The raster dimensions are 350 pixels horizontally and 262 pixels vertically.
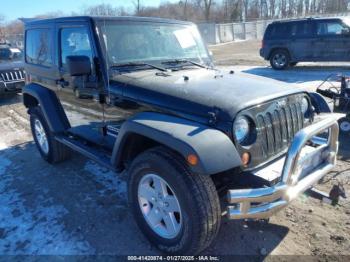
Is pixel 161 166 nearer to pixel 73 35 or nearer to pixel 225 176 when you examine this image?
pixel 225 176

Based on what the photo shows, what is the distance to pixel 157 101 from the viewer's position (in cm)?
294

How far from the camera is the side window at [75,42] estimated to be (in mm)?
3596

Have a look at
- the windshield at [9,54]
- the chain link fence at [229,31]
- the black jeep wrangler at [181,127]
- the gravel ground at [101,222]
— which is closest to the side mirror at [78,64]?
the black jeep wrangler at [181,127]

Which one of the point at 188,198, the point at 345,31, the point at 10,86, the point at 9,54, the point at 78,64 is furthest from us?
the point at 345,31

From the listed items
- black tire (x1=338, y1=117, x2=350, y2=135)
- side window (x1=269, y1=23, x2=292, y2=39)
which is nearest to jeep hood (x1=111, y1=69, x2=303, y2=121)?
black tire (x1=338, y1=117, x2=350, y2=135)

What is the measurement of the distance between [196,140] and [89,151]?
184cm

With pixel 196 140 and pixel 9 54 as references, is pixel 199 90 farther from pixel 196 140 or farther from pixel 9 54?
pixel 9 54

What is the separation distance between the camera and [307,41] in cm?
1331

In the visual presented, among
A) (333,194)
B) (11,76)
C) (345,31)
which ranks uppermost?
(345,31)

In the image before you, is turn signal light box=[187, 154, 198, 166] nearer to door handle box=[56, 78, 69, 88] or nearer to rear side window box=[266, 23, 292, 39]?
door handle box=[56, 78, 69, 88]

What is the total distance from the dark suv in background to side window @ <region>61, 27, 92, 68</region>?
1156 cm

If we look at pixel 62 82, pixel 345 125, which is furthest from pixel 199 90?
pixel 345 125

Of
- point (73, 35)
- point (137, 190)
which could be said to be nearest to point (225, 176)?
point (137, 190)

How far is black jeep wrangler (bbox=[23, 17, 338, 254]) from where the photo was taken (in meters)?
2.46
